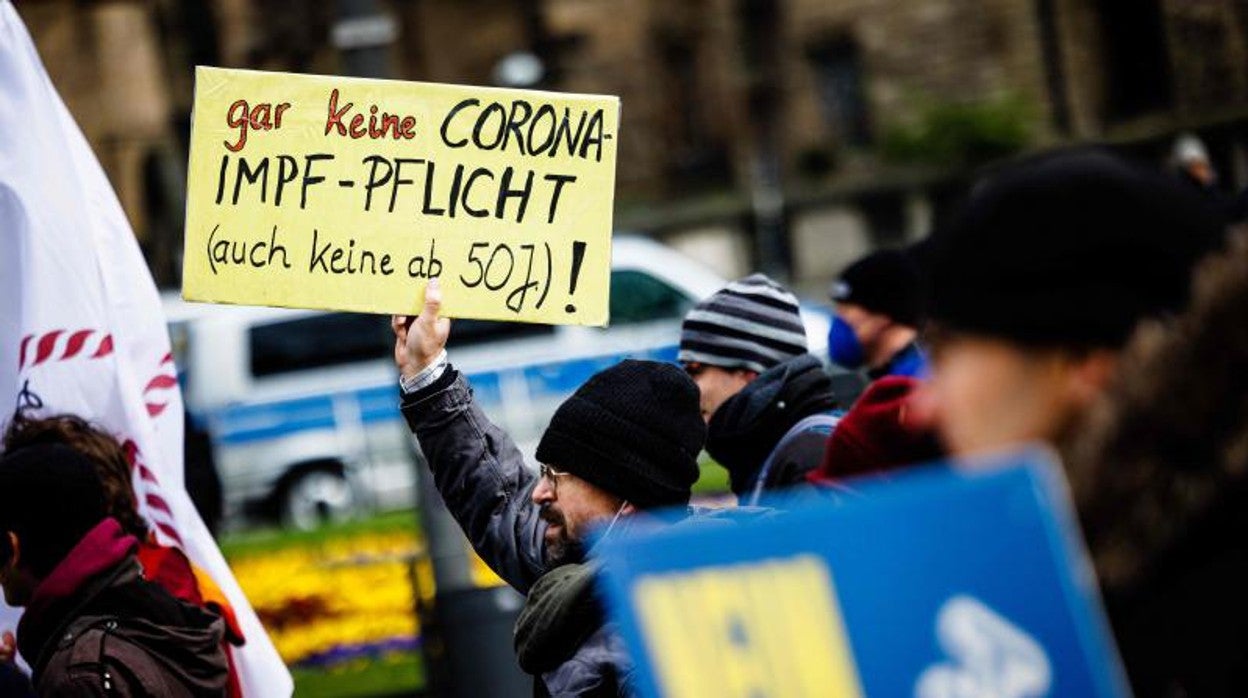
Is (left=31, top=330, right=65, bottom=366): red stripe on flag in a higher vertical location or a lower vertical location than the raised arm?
higher

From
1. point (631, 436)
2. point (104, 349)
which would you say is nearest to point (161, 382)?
point (104, 349)

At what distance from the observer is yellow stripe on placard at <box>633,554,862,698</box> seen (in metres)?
1.61

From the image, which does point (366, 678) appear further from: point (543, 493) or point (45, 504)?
point (543, 493)

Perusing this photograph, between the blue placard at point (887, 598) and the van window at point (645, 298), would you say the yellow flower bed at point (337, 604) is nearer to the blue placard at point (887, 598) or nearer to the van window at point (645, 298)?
the van window at point (645, 298)

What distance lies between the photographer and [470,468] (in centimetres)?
372

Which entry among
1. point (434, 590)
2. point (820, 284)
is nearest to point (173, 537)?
point (434, 590)

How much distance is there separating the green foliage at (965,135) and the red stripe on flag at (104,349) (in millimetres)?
22888

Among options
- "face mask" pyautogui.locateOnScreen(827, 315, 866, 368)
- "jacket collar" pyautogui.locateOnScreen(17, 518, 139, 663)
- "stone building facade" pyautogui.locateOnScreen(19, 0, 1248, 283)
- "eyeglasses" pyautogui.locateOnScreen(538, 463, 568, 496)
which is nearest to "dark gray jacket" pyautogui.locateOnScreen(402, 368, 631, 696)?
"eyeglasses" pyautogui.locateOnScreen(538, 463, 568, 496)

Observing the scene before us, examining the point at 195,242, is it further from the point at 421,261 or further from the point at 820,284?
the point at 820,284

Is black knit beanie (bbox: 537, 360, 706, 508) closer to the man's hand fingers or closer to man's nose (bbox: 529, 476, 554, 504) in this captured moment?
man's nose (bbox: 529, 476, 554, 504)

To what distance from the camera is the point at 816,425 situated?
4.26 metres

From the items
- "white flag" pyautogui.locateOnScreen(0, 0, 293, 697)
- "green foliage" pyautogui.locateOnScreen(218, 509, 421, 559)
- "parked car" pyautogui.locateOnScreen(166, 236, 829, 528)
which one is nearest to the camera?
"white flag" pyautogui.locateOnScreen(0, 0, 293, 697)

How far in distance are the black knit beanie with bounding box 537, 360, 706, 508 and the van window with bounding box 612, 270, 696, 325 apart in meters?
12.1

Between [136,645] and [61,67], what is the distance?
3065cm
